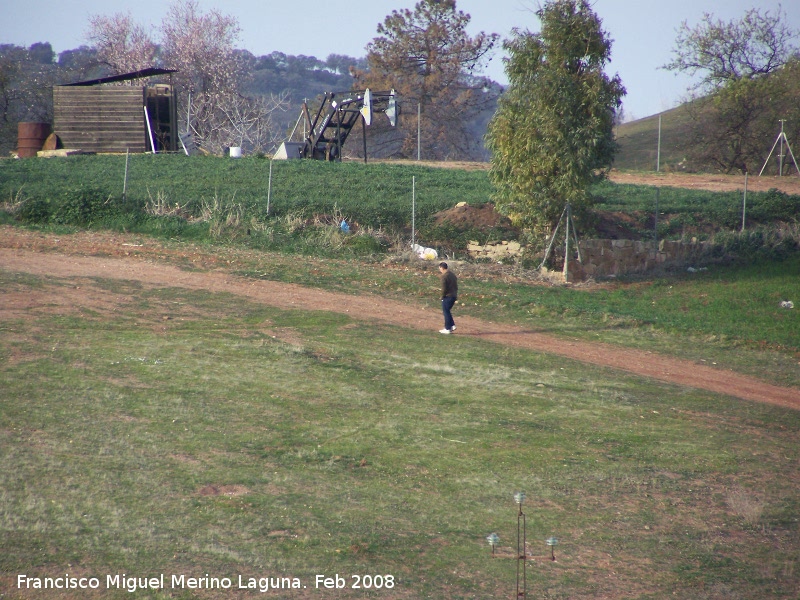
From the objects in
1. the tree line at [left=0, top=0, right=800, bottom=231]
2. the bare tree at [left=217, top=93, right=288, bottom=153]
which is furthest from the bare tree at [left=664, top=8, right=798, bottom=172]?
the bare tree at [left=217, top=93, right=288, bottom=153]

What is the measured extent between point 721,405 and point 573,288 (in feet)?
25.6

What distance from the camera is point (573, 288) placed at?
Result: 1898 centimetres

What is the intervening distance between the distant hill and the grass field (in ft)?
105

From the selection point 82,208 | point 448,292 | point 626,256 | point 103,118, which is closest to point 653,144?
point 103,118

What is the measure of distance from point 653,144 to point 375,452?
52.6 meters

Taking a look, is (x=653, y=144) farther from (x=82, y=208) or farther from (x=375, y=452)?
(x=375, y=452)

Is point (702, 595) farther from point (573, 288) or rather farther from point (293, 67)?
point (293, 67)

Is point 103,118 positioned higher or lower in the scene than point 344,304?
higher

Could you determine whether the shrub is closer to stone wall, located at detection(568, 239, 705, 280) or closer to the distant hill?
stone wall, located at detection(568, 239, 705, 280)

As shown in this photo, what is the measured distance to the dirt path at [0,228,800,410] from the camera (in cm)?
1287

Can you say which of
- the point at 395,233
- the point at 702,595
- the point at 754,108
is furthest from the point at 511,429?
the point at 754,108

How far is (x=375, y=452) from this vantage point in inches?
346

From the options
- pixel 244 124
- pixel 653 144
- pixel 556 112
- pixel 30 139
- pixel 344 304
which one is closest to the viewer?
pixel 344 304

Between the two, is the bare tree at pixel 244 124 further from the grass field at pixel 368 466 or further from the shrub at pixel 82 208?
the grass field at pixel 368 466
